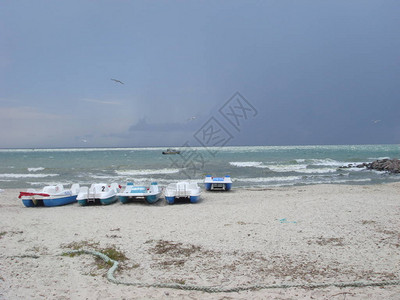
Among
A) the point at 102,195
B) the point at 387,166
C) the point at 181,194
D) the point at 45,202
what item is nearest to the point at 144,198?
the point at 181,194

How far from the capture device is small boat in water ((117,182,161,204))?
1339cm

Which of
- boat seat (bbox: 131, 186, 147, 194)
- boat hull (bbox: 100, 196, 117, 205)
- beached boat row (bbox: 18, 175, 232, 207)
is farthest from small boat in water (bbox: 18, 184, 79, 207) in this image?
boat seat (bbox: 131, 186, 147, 194)

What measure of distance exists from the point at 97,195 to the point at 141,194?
1970mm

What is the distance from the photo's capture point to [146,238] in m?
7.52

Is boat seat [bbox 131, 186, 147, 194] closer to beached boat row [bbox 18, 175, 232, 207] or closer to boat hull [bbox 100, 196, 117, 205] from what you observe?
beached boat row [bbox 18, 175, 232, 207]

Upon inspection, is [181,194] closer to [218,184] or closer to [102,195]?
[102,195]

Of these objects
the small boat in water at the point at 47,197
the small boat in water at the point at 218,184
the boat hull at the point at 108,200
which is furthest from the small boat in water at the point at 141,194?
the small boat in water at the point at 218,184

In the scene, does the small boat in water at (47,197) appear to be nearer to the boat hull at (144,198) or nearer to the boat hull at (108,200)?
the boat hull at (108,200)

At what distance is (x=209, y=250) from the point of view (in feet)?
21.4

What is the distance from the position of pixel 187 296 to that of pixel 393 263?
400 centimetres

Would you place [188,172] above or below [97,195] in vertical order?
below

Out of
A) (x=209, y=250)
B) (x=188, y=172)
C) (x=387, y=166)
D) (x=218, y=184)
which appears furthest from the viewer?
(x=387, y=166)

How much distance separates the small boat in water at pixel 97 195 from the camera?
13.3 meters

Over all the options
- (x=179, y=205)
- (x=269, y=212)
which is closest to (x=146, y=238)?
(x=269, y=212)
